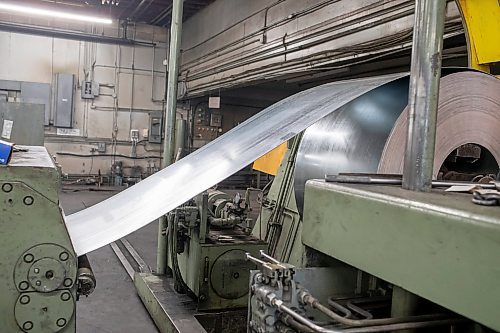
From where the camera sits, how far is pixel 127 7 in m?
8.20

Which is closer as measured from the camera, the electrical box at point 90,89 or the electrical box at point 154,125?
the electrical box at point 90,89

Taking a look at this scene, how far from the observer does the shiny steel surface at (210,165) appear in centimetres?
151

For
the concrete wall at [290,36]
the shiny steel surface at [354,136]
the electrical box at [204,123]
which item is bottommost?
the shiny steel surface at [354,136]

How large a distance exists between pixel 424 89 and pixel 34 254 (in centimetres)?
108

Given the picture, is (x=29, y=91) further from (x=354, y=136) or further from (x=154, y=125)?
(x=354, y=136)

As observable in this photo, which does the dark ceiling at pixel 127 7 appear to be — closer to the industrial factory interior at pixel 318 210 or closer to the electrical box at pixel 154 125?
the electrical box at pixel 154 125

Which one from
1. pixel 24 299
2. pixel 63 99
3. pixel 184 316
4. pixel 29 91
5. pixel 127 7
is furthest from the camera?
pixel 63 99

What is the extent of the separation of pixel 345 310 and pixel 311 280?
5.4 inches

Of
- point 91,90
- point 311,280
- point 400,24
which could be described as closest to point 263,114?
point 311,280

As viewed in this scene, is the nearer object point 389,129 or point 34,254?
point 34,254

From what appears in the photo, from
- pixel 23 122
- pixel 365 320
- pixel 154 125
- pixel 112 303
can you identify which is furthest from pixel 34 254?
pixel 154 125

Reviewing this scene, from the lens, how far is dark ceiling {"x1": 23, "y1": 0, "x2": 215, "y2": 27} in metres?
7.80

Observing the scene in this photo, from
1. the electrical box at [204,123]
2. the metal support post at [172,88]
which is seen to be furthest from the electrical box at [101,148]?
the metal support post at [172,88]

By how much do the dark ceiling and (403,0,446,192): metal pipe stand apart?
6840 mm
